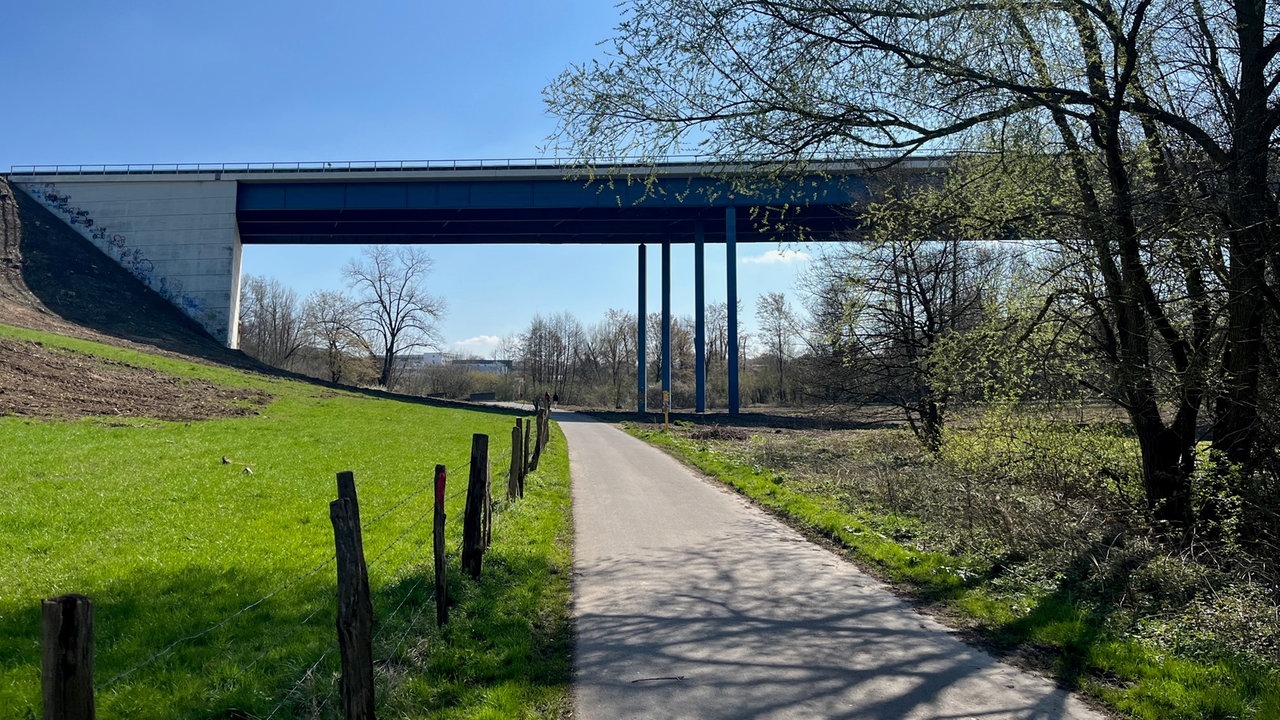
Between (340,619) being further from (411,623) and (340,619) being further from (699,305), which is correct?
(699,305)

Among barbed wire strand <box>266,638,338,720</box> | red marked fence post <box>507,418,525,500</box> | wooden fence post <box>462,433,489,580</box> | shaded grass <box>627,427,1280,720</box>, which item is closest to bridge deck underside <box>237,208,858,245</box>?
red marked fence post <box>507,418,525,500</box>

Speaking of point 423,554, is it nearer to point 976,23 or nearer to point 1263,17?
point 976,23

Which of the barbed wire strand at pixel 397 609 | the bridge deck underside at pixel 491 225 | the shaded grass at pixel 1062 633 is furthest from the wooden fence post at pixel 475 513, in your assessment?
the bridge deck underside at pixel 491 225

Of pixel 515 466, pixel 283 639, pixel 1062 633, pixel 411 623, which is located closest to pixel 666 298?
pixel 515 466

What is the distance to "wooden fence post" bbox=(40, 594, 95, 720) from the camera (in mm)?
2385

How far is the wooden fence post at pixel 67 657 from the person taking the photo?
93.9 inches

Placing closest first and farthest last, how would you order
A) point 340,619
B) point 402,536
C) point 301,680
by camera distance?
point 340,619
point 301,680
point 402,536

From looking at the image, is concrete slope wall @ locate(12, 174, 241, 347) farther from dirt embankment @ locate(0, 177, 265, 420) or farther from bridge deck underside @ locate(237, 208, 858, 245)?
bridge deck underside @ locate(237, 208, 858, 245)

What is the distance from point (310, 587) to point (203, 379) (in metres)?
28.0

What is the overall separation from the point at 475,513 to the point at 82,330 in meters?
37.8

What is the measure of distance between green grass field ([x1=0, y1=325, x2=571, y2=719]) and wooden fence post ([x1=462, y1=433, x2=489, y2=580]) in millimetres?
201

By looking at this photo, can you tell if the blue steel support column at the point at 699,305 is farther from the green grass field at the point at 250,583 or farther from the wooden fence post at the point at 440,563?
the wooden fence post at the point at 440,563

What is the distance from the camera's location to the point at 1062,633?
5.84 m

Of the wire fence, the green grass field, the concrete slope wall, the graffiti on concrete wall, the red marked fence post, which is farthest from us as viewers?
the graffiti on concrete wall
